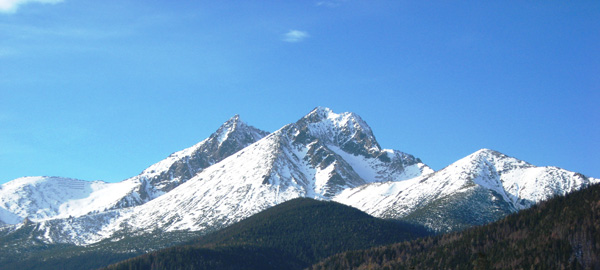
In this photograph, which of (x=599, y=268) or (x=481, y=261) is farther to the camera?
(x=599, y=268)

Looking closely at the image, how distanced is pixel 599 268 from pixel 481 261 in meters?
94.3

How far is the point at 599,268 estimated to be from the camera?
656 ft

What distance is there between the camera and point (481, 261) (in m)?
121
